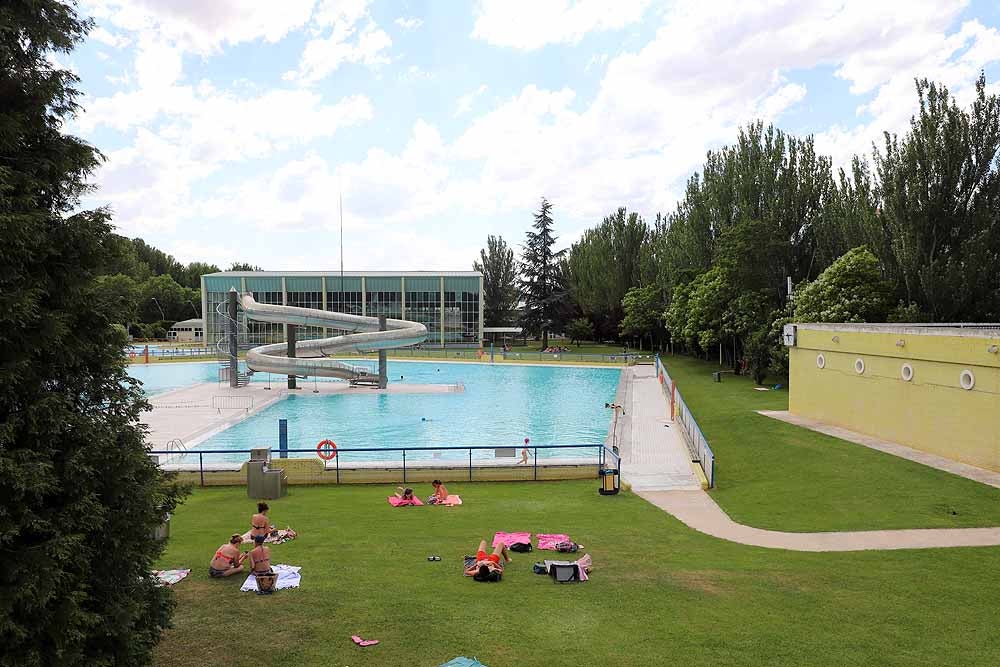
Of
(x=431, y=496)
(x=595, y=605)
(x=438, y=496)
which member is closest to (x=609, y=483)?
(x=438, y=496)

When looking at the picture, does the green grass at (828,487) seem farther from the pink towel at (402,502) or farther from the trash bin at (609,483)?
the pink towel at (402,502)

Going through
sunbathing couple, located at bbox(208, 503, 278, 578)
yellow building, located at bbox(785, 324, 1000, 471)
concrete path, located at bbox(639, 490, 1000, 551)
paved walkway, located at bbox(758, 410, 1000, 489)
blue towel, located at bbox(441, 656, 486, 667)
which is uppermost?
yellow building, located at bbox(785, 324, 1000, 471)

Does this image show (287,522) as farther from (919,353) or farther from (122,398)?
(919,353)

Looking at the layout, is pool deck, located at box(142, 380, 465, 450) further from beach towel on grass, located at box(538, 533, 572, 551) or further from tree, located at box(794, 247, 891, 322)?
tree, located at box(794, 247, 891, 322)

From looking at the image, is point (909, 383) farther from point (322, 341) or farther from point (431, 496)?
point (322, 341)

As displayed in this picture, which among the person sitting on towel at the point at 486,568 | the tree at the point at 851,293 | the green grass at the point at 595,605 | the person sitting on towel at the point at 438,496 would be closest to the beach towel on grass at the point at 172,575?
the green grass at the point at 595,605

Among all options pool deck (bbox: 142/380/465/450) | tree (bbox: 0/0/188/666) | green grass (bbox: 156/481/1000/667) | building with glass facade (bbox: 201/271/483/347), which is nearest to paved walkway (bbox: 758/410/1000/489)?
green grass (bbox: 156/481/1000/667)

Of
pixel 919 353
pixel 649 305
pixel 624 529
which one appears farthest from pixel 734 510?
pixel 649 305

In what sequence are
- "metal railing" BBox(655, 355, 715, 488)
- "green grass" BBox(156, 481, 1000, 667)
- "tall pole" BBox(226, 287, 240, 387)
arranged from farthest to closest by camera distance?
1. "tall pole" BBox(226, 287, 240, 387)
2. "metal railing" BBox(655, 355, 715, 488)
3. "green grass" BBox(156, 481, 1000, 667)

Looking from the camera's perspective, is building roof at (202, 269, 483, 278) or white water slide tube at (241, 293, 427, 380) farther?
building roof at (202, 269, 483, 278)

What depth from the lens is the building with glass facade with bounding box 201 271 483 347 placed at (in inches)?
3280

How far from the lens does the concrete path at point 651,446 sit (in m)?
19.5

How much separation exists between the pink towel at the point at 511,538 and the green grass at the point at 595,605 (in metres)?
0.47

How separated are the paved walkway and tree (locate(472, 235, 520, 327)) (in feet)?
234
